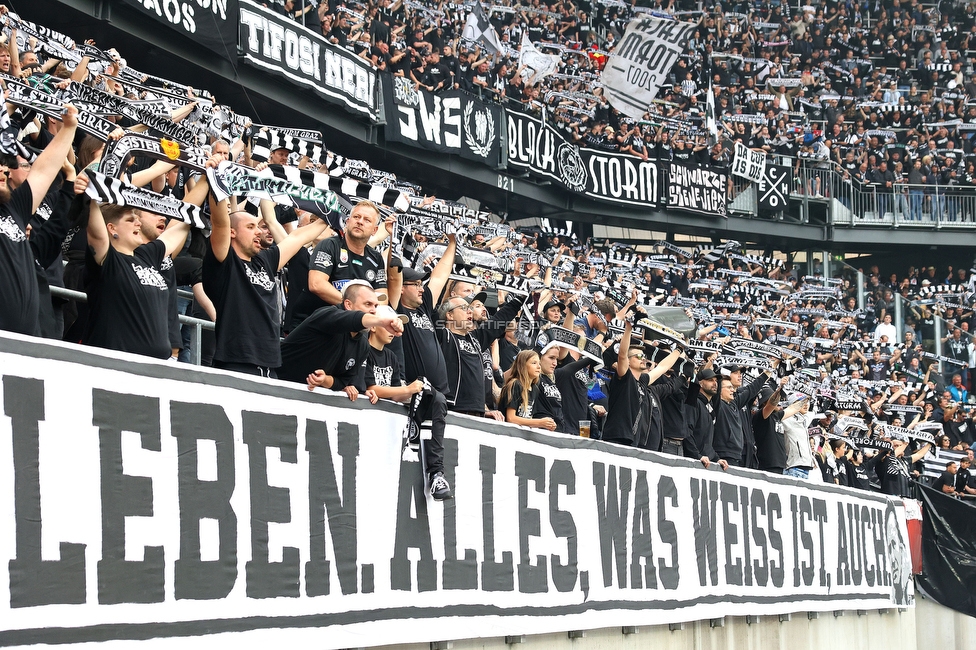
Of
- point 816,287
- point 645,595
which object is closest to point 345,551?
point 645,595

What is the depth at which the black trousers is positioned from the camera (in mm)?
6551

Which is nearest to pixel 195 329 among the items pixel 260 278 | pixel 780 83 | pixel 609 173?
pixel 260 278

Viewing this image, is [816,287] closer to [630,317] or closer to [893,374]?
[893,374]

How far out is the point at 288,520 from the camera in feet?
18.5

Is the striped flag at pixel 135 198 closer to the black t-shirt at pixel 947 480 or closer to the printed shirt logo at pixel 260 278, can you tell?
the printed shirt logo at pixel 260 278

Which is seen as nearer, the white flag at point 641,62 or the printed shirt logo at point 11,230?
the printed shirt logo at point 11,230

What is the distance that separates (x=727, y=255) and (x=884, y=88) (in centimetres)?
964

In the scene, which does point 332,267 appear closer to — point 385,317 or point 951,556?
point 385,317

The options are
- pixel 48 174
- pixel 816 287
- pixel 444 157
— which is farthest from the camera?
pixel 816 287

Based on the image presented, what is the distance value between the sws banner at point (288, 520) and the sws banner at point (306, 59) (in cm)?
924

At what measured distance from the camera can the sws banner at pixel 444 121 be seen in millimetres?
19625

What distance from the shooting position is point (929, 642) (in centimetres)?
1579

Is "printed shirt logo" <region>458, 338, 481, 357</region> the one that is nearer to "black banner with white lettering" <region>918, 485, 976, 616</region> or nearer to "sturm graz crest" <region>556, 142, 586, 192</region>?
"black banner with white lettering" <region>918, 485, 976, 616</region>

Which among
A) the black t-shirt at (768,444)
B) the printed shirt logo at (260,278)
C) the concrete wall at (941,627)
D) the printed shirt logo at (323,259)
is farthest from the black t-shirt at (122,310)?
the concrete wall at (941,627)
